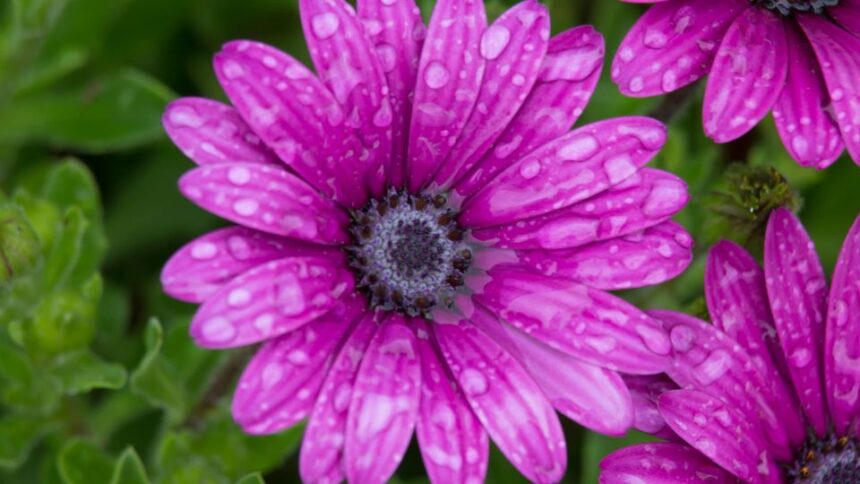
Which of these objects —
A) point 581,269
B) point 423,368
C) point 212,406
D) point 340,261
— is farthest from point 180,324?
point 581,269

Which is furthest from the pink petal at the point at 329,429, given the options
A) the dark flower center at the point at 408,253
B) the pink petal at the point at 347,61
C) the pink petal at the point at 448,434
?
the pink petal at the point at 347,61

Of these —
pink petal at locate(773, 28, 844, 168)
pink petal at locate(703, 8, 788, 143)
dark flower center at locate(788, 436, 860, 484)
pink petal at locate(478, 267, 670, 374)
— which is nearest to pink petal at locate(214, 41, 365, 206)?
pink petal at locate(478, 267, 670, 374)

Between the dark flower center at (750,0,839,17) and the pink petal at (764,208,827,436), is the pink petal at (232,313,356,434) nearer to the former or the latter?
the pink petal at (764,208,827,436)

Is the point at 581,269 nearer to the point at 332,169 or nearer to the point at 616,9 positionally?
the point at 332,169

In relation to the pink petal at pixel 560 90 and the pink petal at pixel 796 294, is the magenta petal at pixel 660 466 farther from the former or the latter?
the pink petal at pixel 560 90

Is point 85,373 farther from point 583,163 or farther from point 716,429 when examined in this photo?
point 716,429
